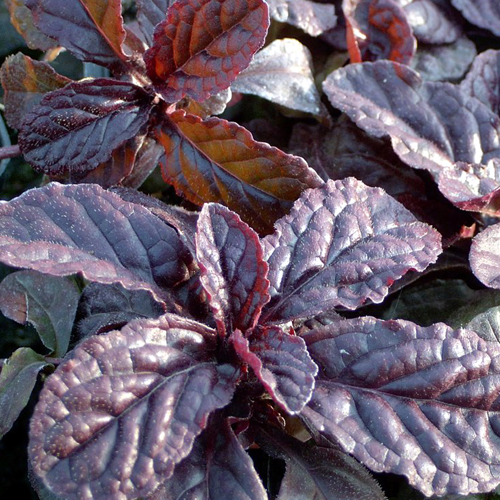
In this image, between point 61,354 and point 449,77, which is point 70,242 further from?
point 449,77

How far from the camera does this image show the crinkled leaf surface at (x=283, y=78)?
103cm

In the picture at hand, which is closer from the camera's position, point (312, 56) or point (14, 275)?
point (14, 275)

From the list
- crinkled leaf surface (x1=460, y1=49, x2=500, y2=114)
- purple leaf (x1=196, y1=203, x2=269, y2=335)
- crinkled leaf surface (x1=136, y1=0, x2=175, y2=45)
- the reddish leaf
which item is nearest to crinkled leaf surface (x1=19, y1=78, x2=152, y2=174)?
crinkled leaf surface (x1=136, y1=0, x2=175, y2=45)

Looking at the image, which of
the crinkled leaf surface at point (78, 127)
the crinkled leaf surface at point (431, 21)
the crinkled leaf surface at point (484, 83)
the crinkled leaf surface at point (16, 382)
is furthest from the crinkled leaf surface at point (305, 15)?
the crinkled leaf surface at point (16, 382)

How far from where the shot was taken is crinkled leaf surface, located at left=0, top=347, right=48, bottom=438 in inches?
29.0

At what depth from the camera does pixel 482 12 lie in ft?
4.15

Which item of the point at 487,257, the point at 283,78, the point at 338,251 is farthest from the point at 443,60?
the point at 338,251

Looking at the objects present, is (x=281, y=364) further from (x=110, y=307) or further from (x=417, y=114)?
(x=417, y=114)

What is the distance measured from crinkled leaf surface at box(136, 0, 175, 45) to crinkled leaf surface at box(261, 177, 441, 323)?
0.40m

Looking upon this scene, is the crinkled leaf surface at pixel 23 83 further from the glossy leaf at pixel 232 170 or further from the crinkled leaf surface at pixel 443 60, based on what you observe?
the crinkled leaf surface at pixel 443 60

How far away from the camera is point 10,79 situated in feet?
3.18

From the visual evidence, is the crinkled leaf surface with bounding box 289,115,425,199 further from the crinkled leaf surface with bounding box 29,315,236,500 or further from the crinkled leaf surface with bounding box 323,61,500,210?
the crinkled leaf surface with bounding box 29,315,236,500

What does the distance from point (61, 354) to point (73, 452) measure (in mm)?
324

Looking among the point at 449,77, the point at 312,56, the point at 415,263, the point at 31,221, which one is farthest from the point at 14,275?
the point at 449,77
